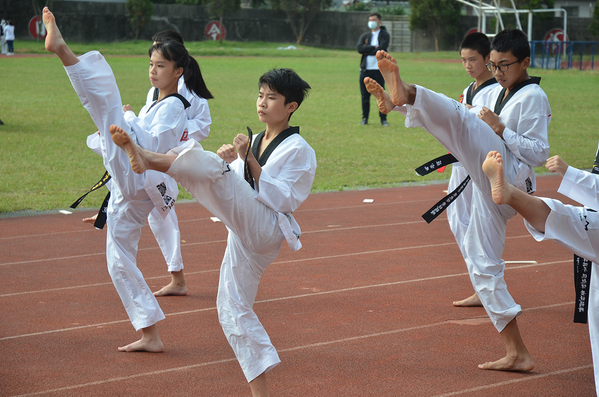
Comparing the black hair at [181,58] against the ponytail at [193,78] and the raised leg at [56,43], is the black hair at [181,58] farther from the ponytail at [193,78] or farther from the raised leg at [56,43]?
the raised leg at [56,43]

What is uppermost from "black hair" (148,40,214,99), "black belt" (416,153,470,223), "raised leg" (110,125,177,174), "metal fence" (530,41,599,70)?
"metal fence" (530,41,599,70)

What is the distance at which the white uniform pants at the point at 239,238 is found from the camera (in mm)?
2707

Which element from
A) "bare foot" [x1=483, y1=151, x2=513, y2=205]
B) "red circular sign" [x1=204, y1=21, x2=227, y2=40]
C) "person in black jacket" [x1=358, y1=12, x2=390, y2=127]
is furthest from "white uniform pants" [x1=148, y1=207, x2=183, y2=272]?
"red circular sign" [x1=204, y1=21, x2=227, y2=40]

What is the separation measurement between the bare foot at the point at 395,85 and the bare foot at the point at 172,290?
2433mm

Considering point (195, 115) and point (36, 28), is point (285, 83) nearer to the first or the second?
point (195, 115)

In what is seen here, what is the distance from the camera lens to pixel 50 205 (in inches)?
290

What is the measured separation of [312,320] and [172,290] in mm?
Result: 1114

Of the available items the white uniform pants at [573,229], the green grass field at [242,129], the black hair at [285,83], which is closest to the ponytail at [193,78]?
the black hair at [285,83]

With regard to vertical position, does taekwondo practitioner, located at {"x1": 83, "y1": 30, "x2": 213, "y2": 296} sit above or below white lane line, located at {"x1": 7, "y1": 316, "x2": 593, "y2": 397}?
above

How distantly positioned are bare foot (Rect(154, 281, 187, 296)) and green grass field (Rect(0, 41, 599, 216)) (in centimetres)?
310

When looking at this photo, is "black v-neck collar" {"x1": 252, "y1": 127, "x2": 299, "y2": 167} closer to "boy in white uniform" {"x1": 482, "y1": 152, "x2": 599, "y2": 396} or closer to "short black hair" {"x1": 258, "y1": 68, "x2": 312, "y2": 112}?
"short black hair" {"x1": 258, "y1": 68, "x2": 312, "y2": 112}

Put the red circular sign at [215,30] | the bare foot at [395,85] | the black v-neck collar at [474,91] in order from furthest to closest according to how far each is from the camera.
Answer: the red circular sign at [215,30], the black v-neck collar at [474,91], the bare foot at [395,85]

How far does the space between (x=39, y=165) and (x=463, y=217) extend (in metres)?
6.75

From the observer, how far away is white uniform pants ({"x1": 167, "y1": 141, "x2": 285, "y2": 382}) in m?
2.71
